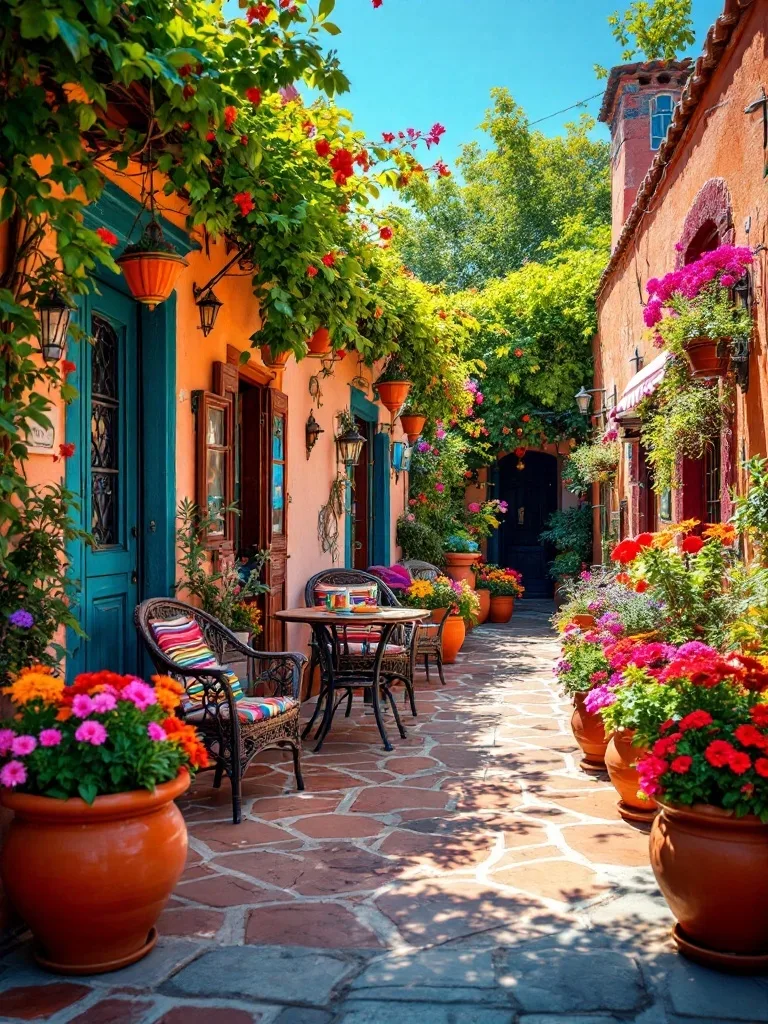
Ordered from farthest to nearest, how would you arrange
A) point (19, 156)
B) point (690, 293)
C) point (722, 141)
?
point (722, 141) → point (690, 293) → point (19, 156)

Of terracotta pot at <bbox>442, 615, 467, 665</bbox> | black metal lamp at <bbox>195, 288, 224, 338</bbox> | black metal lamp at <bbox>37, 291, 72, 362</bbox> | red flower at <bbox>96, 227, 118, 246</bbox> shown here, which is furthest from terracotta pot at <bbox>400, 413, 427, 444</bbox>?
red flower at <bbox>96, 227, 118, 246</bbox>

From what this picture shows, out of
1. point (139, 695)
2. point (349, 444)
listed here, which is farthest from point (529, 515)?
point (139, 695)

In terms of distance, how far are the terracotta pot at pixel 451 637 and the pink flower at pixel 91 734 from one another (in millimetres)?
6852

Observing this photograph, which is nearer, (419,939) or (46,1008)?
(46,1008)

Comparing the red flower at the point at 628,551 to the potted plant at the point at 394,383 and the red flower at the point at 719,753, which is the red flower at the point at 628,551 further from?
the potted plant at the point at 394,383

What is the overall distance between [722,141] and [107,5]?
4354 mm

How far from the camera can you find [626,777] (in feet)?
15.0

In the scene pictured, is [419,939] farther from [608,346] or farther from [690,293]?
[608,346]

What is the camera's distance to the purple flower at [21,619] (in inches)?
128

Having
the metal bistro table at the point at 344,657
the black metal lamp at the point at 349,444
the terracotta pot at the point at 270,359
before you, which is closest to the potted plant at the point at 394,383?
the black metal lamp at the point at 349,444

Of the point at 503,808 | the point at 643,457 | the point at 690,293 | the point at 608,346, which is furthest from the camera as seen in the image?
the point at 608,346

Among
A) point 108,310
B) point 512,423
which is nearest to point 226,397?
point 108,310

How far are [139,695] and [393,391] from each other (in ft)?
21.3

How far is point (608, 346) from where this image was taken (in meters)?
12.4
